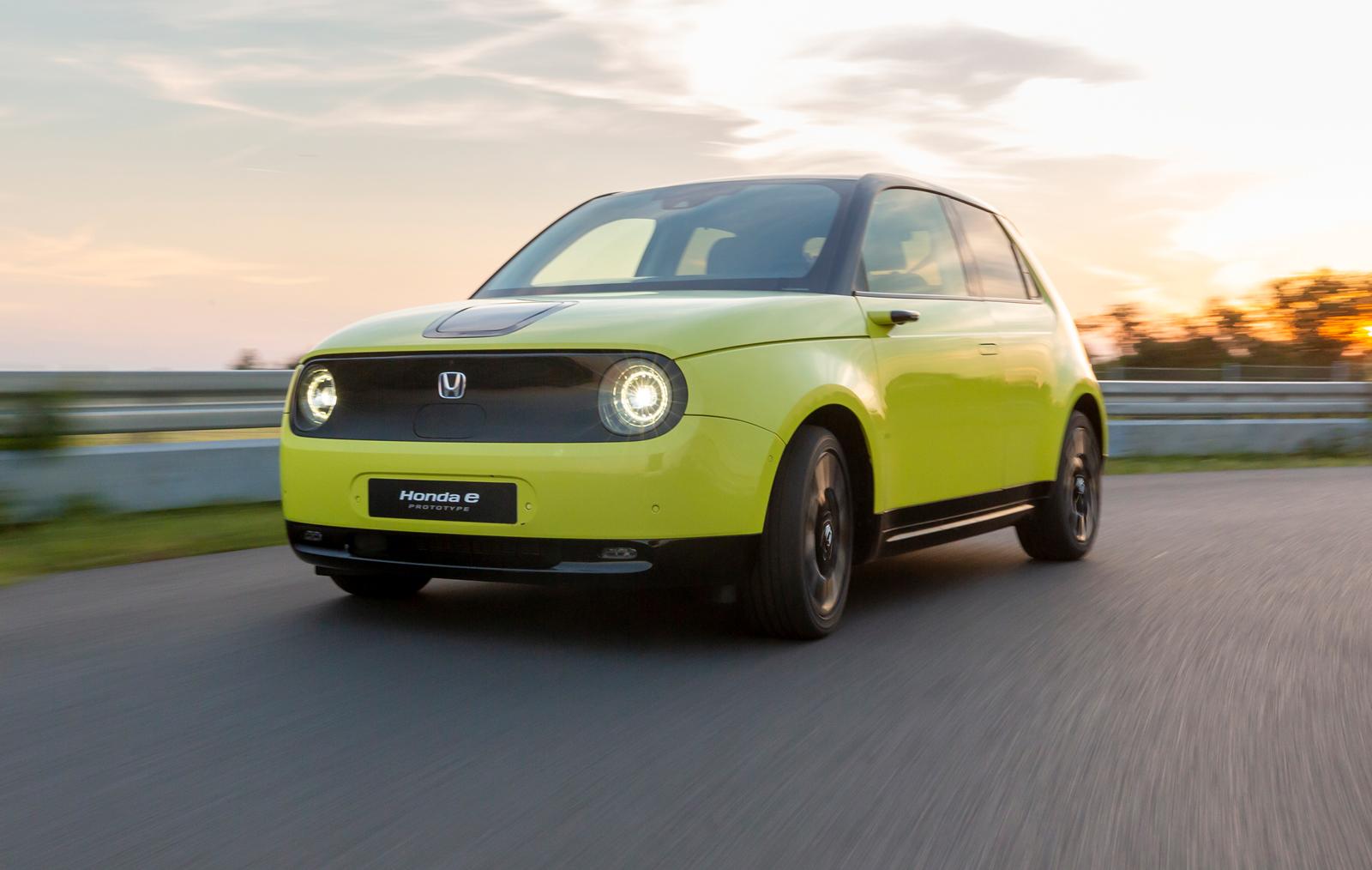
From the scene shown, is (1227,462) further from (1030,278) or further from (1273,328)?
(1273,328)

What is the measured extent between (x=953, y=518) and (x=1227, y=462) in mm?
10930

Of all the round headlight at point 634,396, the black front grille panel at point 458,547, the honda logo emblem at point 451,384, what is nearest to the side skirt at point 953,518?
the round headlight at point 634,396

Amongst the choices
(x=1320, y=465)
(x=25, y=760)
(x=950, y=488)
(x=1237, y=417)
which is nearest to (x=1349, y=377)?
(x=1237, y=417)

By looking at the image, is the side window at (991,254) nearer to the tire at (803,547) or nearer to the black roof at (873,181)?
the black roof at (873,181)

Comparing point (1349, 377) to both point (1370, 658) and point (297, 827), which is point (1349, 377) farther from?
point (297, 827)

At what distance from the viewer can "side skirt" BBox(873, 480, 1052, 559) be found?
552 cm

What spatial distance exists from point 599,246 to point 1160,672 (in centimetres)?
280

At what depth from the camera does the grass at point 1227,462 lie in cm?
1465

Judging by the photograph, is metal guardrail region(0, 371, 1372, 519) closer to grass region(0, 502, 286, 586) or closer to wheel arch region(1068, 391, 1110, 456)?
grass region(0, 502, 286, 586)

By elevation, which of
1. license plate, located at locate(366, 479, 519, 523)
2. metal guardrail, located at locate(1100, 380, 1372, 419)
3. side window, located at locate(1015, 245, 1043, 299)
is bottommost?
metal guardrail, located at locate(1100, 380, 1372, 419)

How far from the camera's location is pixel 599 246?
245 inches

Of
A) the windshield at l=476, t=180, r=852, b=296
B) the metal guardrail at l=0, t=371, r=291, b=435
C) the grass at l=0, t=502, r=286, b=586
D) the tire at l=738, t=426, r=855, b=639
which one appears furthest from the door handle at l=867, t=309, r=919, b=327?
the metal guardrail at l=0, t=371, r=291, b=435

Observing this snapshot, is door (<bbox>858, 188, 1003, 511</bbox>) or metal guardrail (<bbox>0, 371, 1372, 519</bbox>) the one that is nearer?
door (<bbox>858, 188, 1003, 511</bbox>)

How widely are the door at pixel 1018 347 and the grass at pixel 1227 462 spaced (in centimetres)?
740
